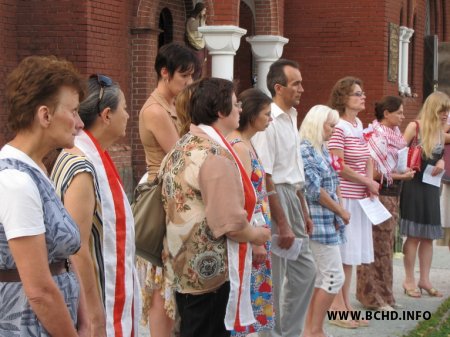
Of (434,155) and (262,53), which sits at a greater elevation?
(262,53)

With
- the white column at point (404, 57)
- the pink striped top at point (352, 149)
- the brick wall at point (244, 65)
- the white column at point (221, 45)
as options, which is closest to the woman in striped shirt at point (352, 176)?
the pink striped top at point (352, 149)

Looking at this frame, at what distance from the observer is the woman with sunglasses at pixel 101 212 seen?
3.83 metres

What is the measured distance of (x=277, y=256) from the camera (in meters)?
6.63

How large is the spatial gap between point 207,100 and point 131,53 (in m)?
7.45

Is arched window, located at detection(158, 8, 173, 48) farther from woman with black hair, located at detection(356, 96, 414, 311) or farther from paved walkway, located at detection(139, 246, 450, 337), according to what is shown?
woman with black hair, located at detection(356, 96, 414, 311)

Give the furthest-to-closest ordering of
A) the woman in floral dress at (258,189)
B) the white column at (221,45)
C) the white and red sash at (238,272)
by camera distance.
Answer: the white column at (221,45), the woman in floral dress at (258,189), the white and red sash at (238,272)

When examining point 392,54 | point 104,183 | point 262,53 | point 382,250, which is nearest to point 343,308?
point 382,250

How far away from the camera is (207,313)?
4875 mm

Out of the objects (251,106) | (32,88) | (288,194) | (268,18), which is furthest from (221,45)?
(32,88)

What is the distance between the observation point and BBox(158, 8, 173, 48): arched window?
14.1 m

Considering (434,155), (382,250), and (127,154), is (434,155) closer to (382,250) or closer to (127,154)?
(382,250)

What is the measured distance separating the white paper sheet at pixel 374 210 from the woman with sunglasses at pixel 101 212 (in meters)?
4.20

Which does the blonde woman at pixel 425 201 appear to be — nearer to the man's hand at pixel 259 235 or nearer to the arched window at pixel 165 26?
the man's hand at pixel 259 235

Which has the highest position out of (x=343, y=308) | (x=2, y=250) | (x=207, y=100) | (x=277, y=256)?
(x=207, y=100)
